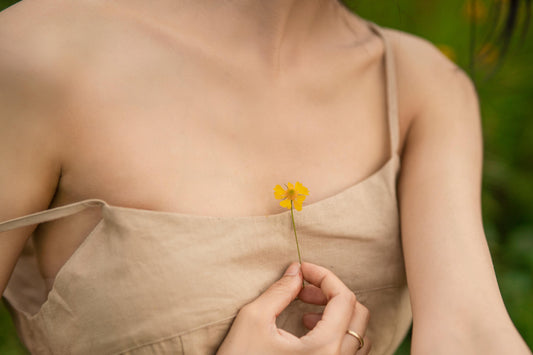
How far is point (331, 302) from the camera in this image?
2.94 ft

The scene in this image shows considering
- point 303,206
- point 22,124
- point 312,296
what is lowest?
point 312,296

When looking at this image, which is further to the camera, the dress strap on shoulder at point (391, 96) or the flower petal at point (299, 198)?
the dress strap on shoulder at point (391, 96)

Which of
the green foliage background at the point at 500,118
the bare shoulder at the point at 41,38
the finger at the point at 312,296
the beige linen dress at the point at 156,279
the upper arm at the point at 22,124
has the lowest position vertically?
the green foliage background at the point at 500,118

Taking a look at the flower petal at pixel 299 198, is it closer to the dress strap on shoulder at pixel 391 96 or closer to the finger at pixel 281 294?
the finger at pixel 281 294

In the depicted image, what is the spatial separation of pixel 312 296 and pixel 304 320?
0.16 ft

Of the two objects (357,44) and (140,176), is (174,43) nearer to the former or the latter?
(140,176)

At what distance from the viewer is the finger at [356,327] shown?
0.91m

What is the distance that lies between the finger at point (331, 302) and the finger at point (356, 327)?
0.04 meters

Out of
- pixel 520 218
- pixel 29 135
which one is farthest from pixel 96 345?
pixel 520 218

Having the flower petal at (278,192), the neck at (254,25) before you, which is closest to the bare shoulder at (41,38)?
the neck at (254,25)

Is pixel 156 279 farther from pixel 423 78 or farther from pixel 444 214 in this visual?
pixel 423 78

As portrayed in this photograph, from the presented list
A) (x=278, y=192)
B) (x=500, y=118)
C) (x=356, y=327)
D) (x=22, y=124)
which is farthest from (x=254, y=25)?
(x=500, y=118)

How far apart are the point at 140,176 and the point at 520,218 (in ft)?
6.11

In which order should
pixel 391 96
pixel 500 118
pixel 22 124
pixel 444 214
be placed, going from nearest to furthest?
pixel 22 124 < pixel 444 214 < pixel 391 96 < pixel 500 118
